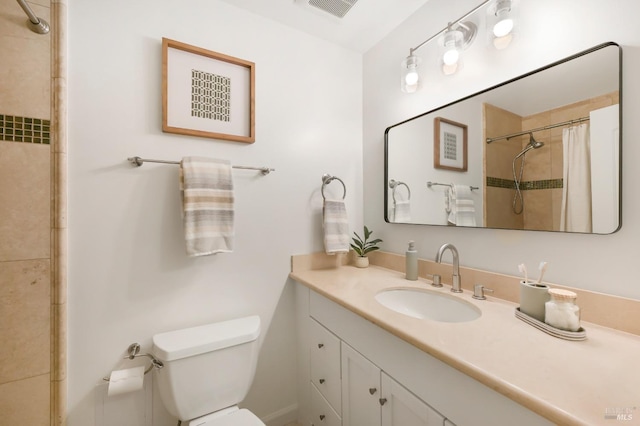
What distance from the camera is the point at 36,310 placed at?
1040 mm

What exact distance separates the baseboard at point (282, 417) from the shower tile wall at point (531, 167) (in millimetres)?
1518

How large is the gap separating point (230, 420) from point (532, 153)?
1.62 metres

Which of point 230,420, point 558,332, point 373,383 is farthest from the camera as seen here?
point 230,420

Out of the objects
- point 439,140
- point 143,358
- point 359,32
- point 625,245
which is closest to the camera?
point 625,245

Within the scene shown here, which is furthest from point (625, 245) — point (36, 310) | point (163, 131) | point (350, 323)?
point (36, 310)

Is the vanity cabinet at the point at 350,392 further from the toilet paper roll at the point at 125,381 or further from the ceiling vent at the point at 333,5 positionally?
the ceiling vent at the point at 333,5

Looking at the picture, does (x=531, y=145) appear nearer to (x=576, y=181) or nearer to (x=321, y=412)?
(x=576, y=181)

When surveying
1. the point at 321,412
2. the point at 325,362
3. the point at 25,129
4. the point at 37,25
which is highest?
the point at 37,25

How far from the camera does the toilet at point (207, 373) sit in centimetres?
108

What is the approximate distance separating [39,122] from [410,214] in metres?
1.77

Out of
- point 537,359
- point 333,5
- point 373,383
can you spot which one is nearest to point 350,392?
point 373,383

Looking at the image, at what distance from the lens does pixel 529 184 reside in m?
1.04

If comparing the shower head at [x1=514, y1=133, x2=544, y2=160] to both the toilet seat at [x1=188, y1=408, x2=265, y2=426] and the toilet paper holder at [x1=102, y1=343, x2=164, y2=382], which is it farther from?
the toilet paper holder at [x1=102, y1=343, x2=164, y2=382]

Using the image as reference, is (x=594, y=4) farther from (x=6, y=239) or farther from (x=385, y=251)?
(x=6, y=239)
